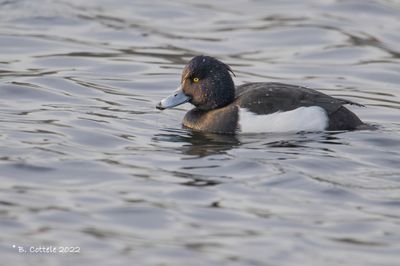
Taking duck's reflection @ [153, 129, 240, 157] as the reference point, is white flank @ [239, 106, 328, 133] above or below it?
above

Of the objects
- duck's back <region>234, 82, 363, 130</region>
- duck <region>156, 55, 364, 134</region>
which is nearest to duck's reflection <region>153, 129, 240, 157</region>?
duck <region>156, 55, 364, 134</region>

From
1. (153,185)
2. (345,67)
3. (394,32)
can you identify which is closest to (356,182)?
(153,185)

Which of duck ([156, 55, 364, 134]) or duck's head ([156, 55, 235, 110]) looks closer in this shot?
duck ([156, 55, 364, 134])

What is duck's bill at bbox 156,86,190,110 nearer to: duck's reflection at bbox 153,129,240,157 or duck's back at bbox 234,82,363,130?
duck's reflection at bbox 153,129,240,157

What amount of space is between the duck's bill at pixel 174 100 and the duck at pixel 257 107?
2cm

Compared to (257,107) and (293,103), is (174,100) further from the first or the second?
(293,103)

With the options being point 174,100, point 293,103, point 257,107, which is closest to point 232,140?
point 257,107

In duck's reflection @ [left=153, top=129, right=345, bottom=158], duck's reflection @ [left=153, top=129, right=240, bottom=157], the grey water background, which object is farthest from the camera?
Result: duck's reflection @ [left=153, top=129, right=345, bottom=158]

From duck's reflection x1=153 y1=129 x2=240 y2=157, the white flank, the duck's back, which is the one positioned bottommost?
duck's reflection x1=153 y1=129 x2=240 y2=157

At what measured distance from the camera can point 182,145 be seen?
11141mm

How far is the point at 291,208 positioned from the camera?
894cm

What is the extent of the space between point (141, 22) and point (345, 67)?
11.4 ft

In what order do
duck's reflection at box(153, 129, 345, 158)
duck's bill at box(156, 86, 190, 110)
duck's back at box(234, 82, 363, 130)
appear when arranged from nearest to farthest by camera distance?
duck's reflection at box(153, 129, 345, 158)
duck's back at box(234, 82, 363, 130)
duck's bill at box(156, 86, 190, 110)

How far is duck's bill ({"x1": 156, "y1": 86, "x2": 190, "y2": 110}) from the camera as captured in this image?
12.0 m
